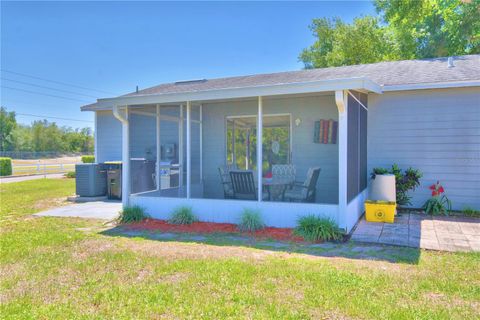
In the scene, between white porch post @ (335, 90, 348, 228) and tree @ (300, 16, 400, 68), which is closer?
white porch post @ (335, 90, 348, 228)

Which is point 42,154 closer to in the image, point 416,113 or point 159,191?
point 159,191

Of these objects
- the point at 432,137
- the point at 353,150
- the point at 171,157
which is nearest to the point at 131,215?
the point at 171,157

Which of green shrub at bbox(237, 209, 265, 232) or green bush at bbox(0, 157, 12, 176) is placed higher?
green bush at bbox(0, 157, 12, 176)

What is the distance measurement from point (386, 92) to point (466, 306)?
5.44m

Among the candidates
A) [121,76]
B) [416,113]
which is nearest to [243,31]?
[416,113]

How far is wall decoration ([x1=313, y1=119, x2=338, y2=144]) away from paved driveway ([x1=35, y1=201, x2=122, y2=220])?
4871mm

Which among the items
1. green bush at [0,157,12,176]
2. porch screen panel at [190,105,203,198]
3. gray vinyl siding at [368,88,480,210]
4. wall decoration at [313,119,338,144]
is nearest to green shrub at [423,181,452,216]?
gray vinyl siding at [368,88,480,210]

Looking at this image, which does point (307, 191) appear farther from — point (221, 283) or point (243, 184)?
point (221, 283)

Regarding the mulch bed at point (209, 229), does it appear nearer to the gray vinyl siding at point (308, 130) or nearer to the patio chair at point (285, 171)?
the patio chair at point (285, 171)

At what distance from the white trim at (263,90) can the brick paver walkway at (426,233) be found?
230 centimetres

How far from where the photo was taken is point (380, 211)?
6.14 m

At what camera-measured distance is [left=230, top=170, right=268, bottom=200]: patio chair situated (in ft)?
21.1

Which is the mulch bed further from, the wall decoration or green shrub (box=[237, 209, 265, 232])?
the wall decoration

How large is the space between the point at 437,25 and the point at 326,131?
43.7 feet
